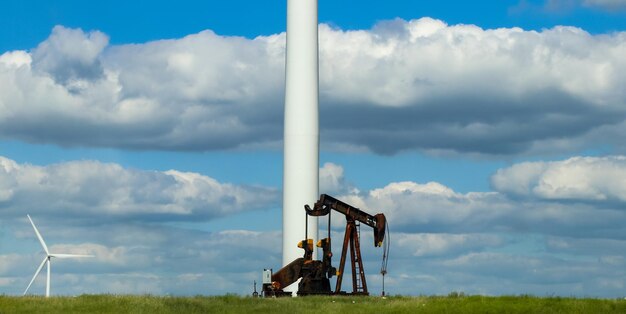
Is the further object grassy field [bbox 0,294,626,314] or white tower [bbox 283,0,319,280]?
white tower [bbox 283,0,319,280]

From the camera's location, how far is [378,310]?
60.8 m

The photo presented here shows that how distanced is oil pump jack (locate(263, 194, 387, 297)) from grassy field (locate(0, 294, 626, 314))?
1123 centimetres

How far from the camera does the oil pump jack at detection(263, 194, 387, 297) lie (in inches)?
3017

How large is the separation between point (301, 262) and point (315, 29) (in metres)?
18.8

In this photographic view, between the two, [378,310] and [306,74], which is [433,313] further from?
[306,74]

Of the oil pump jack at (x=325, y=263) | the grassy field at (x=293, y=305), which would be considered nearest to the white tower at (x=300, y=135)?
the oil pump jack at (x=325, y=263)

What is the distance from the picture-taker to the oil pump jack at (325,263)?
251ft

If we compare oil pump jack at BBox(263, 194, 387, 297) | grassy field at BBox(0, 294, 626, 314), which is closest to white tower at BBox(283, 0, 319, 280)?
oil pump jack at BBox(263, 194, 387, 297)

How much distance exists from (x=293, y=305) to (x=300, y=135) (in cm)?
2089

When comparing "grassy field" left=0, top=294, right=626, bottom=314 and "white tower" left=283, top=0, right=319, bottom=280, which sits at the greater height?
"white tower" left=283, top=0, right=319, bottom=280

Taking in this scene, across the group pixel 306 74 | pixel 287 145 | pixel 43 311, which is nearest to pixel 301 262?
pixel 287 145

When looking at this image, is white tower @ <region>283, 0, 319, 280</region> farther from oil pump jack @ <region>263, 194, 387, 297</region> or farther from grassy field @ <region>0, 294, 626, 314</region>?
grassy field @ <region>0, 294, 626, 314</region>

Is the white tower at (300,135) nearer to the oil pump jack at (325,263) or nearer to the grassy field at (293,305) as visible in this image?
the oil pump jack at (325,263)

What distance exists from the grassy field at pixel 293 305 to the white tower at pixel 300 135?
16.3 metres
